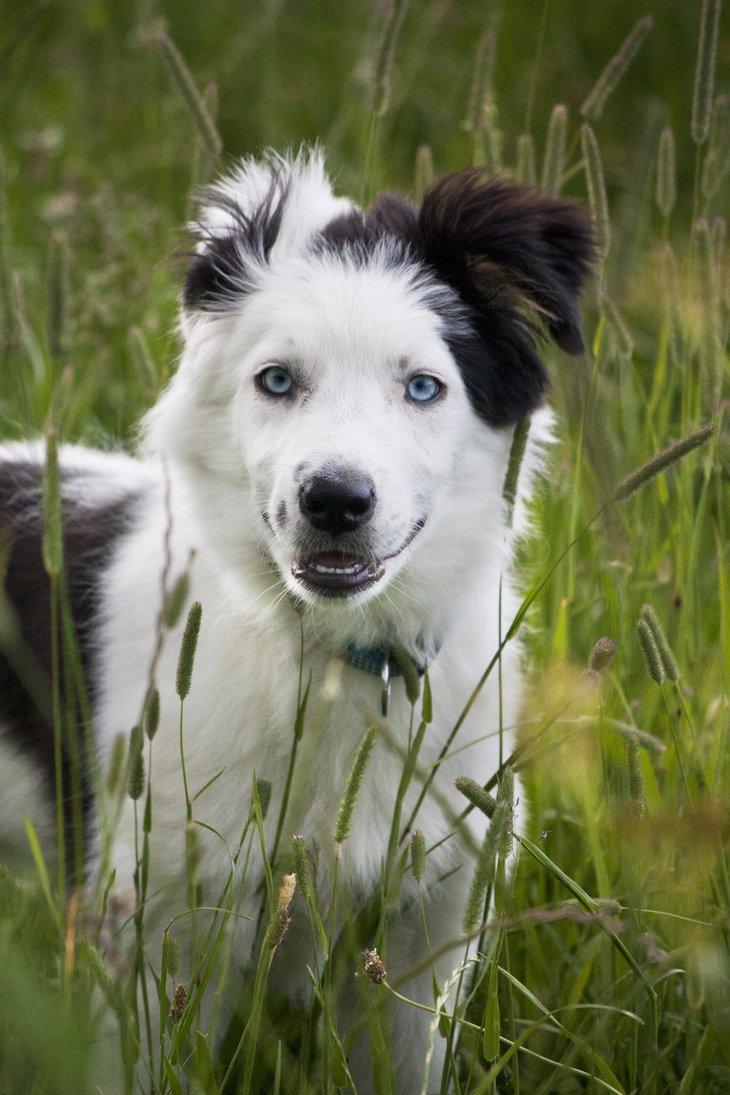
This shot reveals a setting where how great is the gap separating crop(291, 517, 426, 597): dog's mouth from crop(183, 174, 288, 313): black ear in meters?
0.77

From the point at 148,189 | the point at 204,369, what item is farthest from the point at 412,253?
the point at 148,189

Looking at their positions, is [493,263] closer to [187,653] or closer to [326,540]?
[326,540]

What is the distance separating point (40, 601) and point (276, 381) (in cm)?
91

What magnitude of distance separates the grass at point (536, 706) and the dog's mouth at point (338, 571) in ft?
1.04

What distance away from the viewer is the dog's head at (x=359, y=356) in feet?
8.00

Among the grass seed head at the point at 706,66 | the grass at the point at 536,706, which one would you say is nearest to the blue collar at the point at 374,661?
the grass at the point at 536,706

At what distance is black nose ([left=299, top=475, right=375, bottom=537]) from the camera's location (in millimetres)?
2293

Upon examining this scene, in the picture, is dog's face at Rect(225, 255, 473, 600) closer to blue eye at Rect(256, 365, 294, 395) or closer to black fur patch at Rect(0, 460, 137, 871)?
blue eye at Rect(256, 365, 294, 395)

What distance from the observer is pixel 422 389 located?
2.65 m

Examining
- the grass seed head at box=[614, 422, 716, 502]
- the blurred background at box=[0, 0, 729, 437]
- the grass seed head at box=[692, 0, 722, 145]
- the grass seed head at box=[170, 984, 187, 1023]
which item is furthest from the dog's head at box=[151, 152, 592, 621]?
the blurred background at box=[0, 0, 729, 437]

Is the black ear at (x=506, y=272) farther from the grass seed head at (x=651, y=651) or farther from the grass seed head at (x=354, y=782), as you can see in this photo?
the grass seed head at (x=354, y=782)

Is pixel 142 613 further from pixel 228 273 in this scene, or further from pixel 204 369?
pixel 228 273

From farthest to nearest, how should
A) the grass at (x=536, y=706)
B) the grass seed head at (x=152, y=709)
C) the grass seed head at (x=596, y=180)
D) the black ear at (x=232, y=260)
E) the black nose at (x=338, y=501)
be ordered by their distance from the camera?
the black ear at (x=232, y=260)
the grass seed head at (x=596, y=180)
the black nose at (x=338, y=501)
the grass at (x=536, y=706)
the grass seed head at (x=152, y=709)

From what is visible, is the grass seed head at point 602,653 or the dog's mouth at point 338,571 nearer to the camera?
the grass seed head at point 602,653
